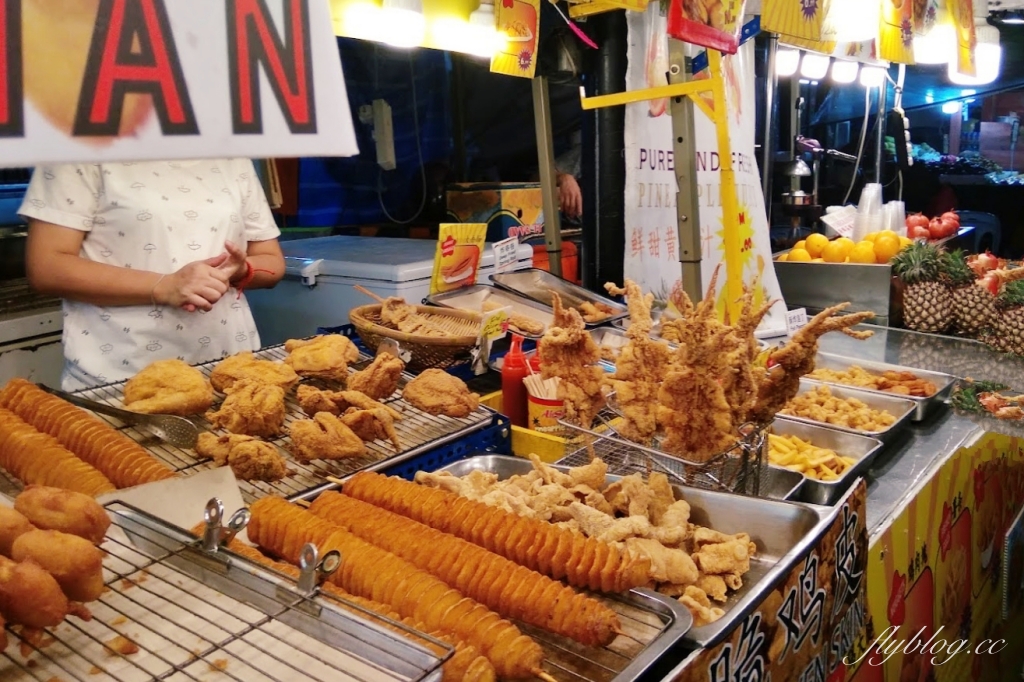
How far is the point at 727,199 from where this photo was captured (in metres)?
3.25

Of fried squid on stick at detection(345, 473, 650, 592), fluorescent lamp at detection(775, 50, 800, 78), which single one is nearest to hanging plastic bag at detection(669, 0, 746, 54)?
fried squid on stick at detection(345, 473, 650, 592)

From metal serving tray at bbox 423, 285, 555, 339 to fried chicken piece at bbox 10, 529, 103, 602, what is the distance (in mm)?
2302

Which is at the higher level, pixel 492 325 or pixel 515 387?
pixel 492 325

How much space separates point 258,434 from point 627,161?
2.54m

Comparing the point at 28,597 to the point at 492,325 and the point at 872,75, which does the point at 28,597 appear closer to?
the point at 492,325

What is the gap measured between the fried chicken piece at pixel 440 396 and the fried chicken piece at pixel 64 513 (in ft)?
3.86

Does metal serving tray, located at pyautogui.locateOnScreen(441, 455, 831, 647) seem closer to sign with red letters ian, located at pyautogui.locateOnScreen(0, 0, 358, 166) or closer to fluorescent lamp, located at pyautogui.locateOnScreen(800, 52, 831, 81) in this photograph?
sign with red letters ian, located at pyautogui.locateOnScreen(0, 0, 358, 166)

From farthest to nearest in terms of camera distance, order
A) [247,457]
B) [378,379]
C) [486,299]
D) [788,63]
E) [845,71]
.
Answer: [845,71] < [788,63] < [486,299] < [378,379] < [247,457]

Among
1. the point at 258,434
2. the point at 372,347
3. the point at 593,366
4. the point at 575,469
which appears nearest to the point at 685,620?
the point at 575,469

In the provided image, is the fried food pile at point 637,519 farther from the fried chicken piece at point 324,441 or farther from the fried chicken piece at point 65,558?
the fried chicken piece at point 65,558

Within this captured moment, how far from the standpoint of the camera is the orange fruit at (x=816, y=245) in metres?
4.96

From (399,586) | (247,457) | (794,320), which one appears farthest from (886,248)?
(399,586)

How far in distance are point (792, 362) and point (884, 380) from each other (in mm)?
1566

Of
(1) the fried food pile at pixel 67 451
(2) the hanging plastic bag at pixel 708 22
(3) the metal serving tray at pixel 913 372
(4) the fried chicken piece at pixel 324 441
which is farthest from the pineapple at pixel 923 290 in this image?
(1) the fried food pile at pixel 67 451
